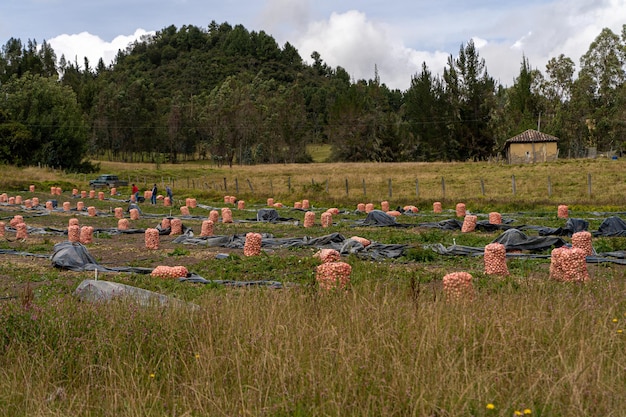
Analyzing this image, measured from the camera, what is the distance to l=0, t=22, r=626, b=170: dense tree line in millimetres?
78188

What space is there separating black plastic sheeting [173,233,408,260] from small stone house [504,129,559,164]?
51.0 meters

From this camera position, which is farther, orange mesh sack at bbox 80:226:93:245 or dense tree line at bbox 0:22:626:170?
dense tree line at bbox 0:22:626:170

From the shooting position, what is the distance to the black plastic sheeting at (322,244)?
575 inches

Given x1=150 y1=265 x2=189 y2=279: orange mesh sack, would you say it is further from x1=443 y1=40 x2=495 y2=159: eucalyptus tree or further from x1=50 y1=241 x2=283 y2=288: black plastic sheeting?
x1=443 y1=40 x2=495 y2=159: eucalyptus tree

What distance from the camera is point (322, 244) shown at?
16859 mm

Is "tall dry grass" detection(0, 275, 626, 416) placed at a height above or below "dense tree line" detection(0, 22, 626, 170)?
below

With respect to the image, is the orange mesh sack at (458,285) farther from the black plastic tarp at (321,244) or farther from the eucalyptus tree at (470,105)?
the eucalyptus tree at (470,105)

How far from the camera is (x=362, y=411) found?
4.53 meters


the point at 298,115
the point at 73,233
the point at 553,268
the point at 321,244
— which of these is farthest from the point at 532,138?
the point at 553,268

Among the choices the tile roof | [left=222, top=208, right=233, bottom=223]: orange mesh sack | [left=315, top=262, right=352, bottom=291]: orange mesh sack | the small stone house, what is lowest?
[left=222, top=208, right=233, bottom=223]: orange mesh sack

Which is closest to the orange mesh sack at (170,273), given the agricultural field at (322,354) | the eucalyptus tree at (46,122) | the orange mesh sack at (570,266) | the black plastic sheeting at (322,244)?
the agricultural field at (322,354)

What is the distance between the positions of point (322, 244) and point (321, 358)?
38.0 ft

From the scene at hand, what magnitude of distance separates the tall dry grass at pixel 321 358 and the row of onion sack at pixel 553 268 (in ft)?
3.54

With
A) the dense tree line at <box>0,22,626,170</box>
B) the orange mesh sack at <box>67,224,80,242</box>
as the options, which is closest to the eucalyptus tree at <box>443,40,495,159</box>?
the dense tree line at <box>0,22,626,170</box>
